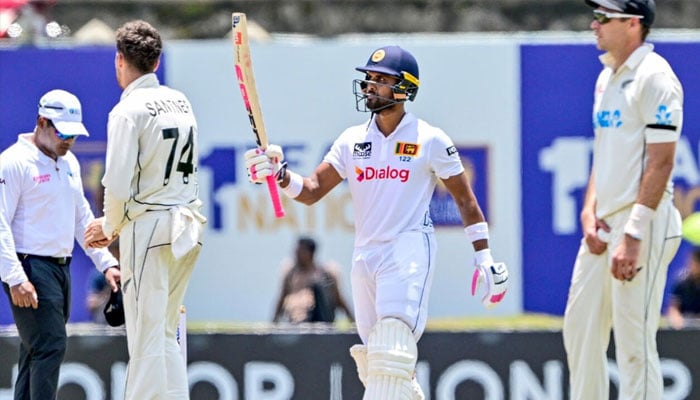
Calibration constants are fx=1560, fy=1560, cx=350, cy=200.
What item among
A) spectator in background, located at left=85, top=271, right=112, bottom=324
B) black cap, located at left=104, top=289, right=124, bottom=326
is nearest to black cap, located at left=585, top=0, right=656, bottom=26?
black cap, located at left=104, top=289, right=124, bottom=326

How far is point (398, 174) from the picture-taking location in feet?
22.3

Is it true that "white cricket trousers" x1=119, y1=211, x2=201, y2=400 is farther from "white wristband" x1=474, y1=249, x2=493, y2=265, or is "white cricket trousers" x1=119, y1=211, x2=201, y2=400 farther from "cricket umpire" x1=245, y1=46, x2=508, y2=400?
"white wristband" x1=474, y1=249, x2=493, y2=265

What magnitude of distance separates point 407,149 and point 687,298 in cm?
474

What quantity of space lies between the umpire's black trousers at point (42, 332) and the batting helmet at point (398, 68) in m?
1.89

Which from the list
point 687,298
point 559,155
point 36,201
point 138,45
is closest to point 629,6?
point 138,45

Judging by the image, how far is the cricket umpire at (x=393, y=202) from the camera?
6.68 metres

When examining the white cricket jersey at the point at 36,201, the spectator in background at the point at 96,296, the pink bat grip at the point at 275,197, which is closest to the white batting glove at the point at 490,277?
the pink bat grip at the point at 275,197

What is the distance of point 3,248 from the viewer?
23.9ft

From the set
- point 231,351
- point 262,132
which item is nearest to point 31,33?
point 231,351

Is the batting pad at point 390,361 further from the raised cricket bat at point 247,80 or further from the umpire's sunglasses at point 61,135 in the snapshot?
the umpire's sunglasses at point 61,135

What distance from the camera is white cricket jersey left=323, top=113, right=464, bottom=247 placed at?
22.3ft

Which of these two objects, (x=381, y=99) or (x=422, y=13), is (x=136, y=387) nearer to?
(x=381, y=99)

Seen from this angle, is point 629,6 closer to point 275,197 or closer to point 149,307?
point 275,197

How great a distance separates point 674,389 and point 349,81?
5.11 meters
